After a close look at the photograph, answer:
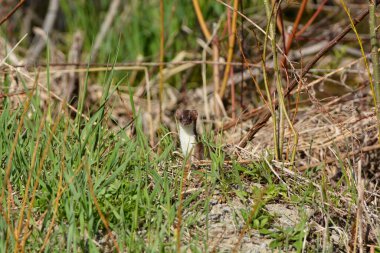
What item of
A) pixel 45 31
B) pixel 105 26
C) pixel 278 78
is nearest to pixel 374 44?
pixel 278 78

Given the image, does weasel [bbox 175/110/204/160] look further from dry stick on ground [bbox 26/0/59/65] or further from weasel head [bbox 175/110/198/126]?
dry stick on ground [bbox 26/0/59/65]

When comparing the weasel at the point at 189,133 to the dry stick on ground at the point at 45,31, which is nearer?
the weasel at the point at 189,133

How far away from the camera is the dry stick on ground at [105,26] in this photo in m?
6.68

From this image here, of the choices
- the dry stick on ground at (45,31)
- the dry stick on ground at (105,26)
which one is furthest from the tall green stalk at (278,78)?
the dry stick on ground at (45,31)

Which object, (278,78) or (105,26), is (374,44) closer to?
(278,78)

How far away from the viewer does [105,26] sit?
22.1 feet

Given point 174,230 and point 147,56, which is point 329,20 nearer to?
point 147,56

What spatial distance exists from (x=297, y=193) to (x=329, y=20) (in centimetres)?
389

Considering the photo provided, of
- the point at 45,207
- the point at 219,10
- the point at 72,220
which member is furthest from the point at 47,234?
the point at 219,10

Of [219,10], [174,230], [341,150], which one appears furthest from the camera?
[219,10]

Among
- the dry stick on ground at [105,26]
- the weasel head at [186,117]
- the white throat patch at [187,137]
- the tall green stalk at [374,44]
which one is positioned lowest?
the white throat patch at [187,137]

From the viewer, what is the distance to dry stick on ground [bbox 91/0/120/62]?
6.68 m

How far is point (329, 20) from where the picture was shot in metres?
6.77

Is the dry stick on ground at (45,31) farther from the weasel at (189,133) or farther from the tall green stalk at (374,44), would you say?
the tall green stalk at (374,44)
